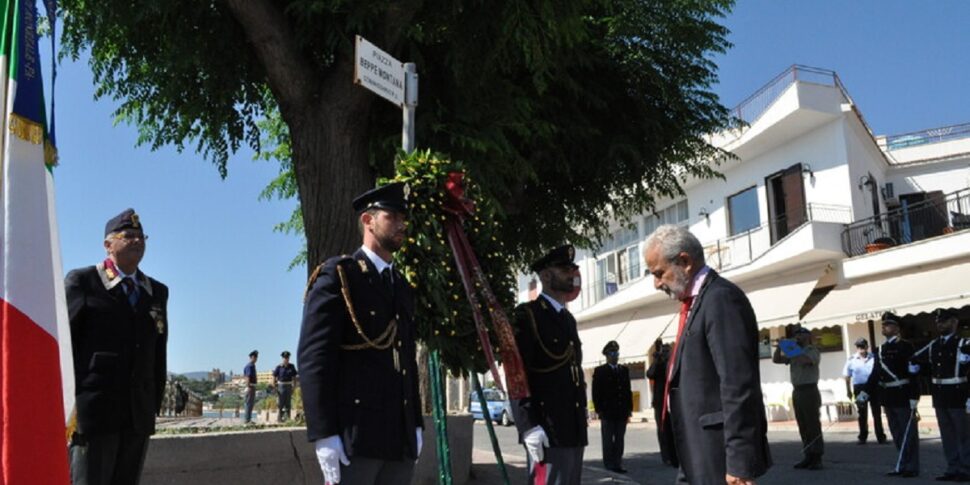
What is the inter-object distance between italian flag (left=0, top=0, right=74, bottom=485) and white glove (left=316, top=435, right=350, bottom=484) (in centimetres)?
101

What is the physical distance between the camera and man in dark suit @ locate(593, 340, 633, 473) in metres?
11.7

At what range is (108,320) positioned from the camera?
4.42m

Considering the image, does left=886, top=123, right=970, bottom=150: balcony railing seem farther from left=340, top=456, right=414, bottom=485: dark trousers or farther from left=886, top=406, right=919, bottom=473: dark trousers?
left=340, top=456, right=414, bottom=485: dark trousers

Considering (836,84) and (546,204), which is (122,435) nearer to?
(546,204)

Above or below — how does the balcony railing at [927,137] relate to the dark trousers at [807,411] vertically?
above

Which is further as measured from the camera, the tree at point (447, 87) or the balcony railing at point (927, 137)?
the balcony railing at point (927, 137)

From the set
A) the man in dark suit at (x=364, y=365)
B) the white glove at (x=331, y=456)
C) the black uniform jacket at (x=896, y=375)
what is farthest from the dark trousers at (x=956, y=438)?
the white glove at (x=331, y=456)

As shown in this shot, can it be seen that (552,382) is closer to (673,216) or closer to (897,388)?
(897,388)

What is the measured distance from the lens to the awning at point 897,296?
62.0ft

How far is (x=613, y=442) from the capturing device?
1173cm

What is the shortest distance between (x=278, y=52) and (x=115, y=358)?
3.94 m

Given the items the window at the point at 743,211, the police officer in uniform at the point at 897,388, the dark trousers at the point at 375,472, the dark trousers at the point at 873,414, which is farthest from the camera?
the window at the point at 743,211

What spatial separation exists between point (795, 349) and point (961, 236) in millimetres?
11251

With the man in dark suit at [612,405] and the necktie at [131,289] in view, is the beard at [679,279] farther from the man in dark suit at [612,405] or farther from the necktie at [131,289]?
the man in dark suit at [612,405]
